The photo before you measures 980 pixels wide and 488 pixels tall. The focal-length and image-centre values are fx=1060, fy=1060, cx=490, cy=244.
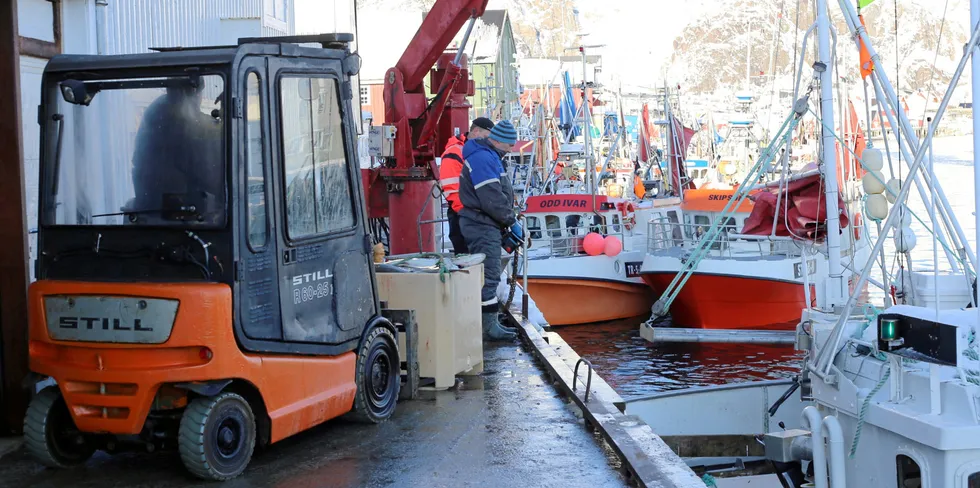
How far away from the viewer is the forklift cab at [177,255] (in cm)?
511

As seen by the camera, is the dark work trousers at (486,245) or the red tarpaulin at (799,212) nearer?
the dark work trousers at (486,245)

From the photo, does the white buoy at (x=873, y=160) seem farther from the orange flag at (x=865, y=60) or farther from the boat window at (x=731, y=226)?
the boat window at (x=731, y=226)

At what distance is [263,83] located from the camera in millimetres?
5352

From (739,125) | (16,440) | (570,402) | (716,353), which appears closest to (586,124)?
(716,353)

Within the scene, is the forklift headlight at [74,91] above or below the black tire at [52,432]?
above

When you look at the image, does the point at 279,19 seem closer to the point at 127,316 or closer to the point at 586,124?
the point at 127,316

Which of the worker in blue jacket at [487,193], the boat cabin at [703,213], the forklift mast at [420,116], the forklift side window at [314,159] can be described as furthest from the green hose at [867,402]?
the boat cabin at [703,213]

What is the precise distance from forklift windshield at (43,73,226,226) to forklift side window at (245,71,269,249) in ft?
0.46

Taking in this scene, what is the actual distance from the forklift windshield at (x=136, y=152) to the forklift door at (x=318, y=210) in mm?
362

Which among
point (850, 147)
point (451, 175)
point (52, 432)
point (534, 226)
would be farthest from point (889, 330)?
point (534, 226)

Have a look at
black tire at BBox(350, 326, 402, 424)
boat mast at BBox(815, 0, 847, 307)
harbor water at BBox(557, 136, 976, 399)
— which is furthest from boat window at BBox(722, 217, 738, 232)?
black tire at BBox(350, 326, 402, 424)

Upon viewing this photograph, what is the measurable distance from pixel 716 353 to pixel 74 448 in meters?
19.0

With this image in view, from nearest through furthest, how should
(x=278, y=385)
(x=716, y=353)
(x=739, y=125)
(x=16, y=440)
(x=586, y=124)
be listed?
1. (x=278, y=385)
2. (x=16, y=440)
3. (x=716, y=353)
4. (x=586, y=124)
5. (x=739, y=125)

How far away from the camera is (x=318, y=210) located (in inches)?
228
